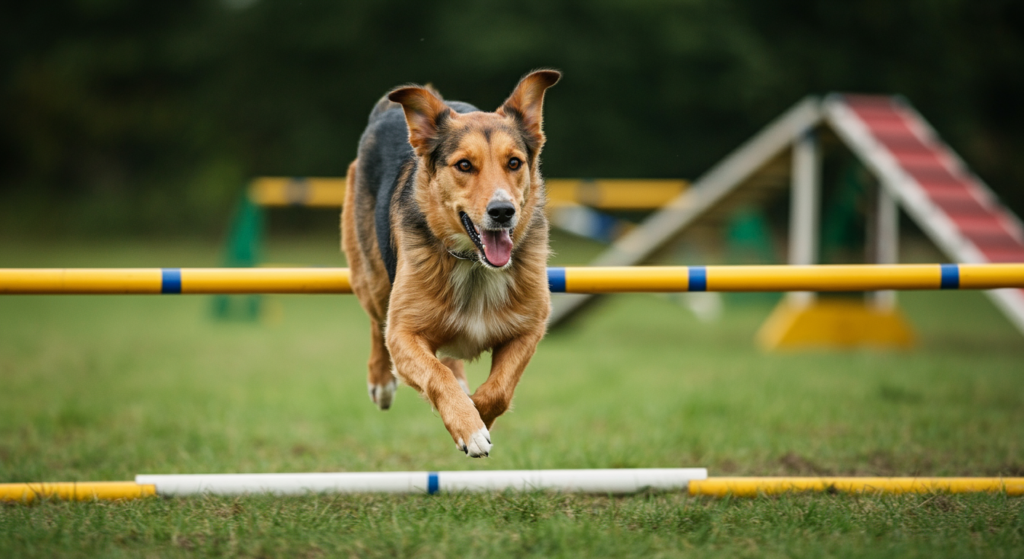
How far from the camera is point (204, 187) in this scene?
2802cm

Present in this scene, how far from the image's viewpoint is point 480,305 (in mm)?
3797

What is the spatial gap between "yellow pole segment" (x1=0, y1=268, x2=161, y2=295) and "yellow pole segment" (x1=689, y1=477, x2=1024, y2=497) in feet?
7.96

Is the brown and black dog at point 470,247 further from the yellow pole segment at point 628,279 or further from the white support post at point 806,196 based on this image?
the white support post at point 806,196

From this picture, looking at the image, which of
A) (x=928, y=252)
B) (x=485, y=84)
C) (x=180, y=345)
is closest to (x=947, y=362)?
(x=180, y=345)

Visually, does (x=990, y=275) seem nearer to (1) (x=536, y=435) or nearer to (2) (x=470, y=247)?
(2) (x=470, y=247)

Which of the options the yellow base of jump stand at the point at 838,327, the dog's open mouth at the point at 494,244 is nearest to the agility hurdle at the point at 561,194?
the yellow base of jump stand at the point at 838,327

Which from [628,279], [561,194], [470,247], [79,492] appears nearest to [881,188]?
[561,194]

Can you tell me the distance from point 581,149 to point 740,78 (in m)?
4.71

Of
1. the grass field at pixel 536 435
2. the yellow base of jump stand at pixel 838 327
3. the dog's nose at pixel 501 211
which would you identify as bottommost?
the yellow base of jump stand at pixel 838 327

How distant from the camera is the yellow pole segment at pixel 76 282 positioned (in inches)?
148

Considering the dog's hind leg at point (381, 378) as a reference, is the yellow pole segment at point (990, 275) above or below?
above

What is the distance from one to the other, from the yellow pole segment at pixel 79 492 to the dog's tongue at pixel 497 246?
1.67 metres

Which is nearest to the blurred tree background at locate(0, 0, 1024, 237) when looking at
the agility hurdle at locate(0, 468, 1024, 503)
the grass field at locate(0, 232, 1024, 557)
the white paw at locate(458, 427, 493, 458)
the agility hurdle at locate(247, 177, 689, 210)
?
the agility hurdle at locate(247, 177, 689, 210)

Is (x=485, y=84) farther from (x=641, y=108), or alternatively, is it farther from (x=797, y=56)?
(x=797, y=56)
